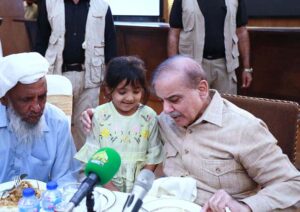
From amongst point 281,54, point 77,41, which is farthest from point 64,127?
point 281,54

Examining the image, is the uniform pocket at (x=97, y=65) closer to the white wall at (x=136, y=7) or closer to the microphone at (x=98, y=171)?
the microphone at (x=98, y=171)

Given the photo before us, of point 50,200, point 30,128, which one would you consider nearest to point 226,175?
point 50,200

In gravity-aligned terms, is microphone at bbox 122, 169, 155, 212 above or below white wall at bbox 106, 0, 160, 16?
below

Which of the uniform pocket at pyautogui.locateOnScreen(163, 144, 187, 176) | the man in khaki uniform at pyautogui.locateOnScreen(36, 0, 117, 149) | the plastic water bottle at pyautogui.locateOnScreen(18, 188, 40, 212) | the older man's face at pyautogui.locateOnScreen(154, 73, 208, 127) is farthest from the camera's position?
the man in khaki uniform at pyautogui.locateOnScreen(36, 0, 117, 149)

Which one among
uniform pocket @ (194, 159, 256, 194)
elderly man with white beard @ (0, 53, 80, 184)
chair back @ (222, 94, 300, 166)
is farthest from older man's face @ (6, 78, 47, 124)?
chair back @ (222, 94, 300, 166)

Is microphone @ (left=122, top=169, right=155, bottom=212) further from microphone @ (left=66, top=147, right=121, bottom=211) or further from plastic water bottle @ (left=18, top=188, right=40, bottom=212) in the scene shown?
plastic water bottle @ (left=18, top=188, right=40, bottom=212)

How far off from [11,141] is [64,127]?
24 cm

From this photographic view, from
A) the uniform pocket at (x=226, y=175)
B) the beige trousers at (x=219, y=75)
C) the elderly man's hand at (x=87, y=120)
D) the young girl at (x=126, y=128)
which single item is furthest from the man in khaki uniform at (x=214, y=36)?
the uniform pocket at (x=226, y=175)

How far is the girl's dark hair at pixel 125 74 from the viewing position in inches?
76.6

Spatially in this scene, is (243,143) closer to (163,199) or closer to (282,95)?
(163,199)

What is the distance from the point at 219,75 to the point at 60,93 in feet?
5.05

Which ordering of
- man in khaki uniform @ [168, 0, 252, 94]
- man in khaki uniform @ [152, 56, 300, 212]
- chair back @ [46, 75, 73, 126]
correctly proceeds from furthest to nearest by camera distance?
man in khaki uniform @ [168, 0, 252, 94], chair back @ [46, 75, 73, 126], man in khaki uniform @ [152, 56, 300, 212]

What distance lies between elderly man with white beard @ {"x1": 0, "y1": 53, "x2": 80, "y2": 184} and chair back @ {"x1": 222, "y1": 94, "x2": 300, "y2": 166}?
91 centimetres

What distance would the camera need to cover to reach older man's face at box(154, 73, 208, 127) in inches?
61.7
